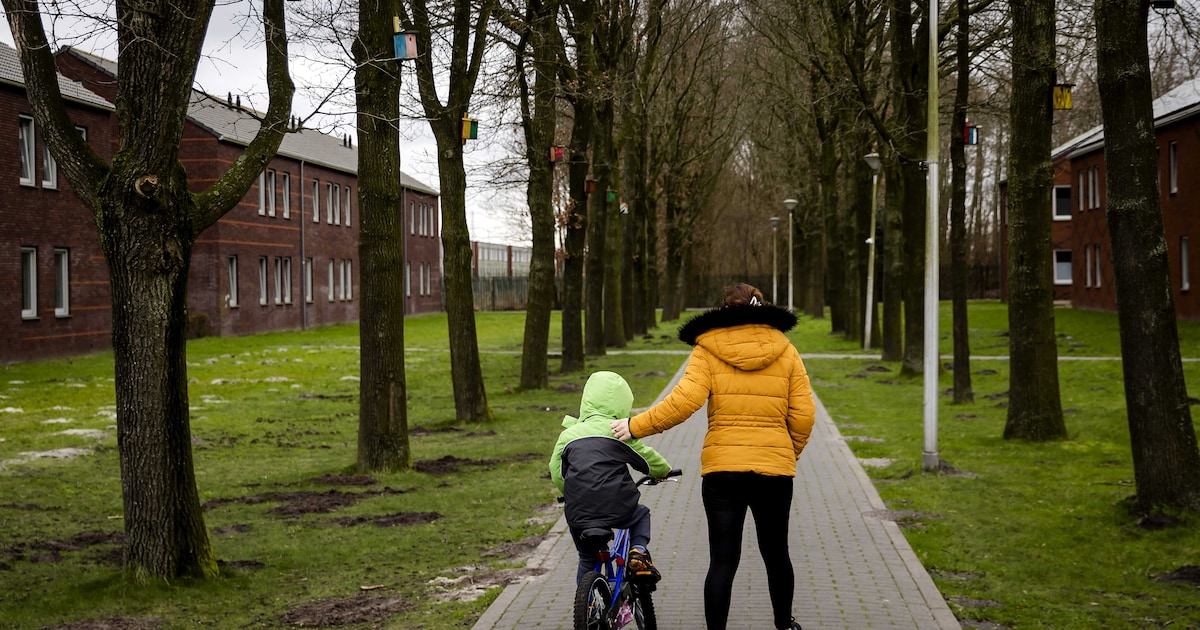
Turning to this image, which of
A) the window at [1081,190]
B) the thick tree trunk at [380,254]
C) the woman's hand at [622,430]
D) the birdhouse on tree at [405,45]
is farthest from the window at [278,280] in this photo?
the woman's hand at [622,430]

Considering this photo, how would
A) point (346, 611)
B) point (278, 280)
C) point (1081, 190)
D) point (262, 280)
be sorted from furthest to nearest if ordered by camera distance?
point (278, 280) → point (262, 280) → point (1081, 190) → point (346, 611)

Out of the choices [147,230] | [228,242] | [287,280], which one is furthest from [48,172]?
[147,230]

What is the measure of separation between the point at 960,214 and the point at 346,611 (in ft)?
47.5

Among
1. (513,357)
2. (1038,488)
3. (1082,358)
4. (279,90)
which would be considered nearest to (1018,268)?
(1038,488)

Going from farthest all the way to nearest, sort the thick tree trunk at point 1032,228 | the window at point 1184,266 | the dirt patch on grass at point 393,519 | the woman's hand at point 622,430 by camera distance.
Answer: the window at point 1184,266, the thick tree trunk at point 1032,228, the dirt patch on grass at point 393,519, the woman's hand at point 622,430

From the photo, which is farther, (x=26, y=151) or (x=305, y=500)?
(x=26, y=151)

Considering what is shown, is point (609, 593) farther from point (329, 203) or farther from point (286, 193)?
point (329, 203)

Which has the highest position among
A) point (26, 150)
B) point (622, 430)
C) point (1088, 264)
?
point (26, 150)

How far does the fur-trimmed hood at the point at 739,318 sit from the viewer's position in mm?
5992

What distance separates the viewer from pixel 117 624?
23.5 ft

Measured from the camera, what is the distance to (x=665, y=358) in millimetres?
32844

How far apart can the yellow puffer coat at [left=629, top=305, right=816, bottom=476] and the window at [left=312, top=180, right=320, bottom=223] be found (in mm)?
50819

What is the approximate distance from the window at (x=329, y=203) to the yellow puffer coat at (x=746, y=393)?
52.5 metres

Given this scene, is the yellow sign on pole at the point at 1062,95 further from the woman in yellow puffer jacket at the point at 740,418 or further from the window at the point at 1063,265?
the window at the point at 1063,265
